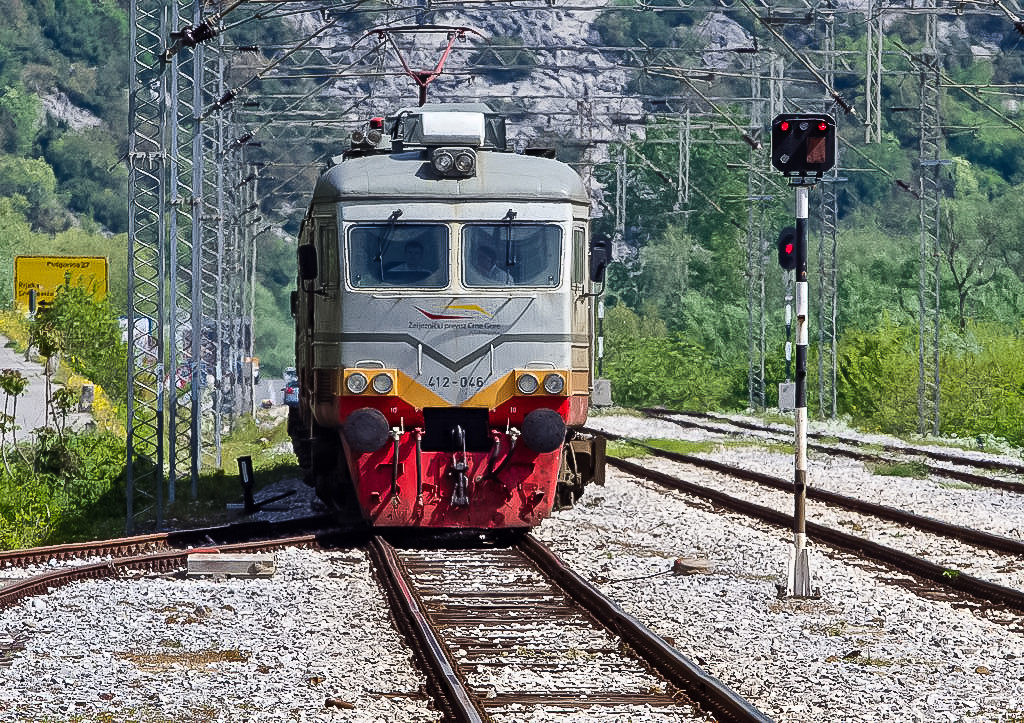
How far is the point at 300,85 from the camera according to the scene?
113438 mm

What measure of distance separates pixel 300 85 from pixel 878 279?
5532 centimetres

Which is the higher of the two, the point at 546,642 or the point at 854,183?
the point at 854,183

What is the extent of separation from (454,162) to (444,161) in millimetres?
92

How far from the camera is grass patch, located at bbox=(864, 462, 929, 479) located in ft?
81.5

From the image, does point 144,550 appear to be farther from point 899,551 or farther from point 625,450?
point 625,450

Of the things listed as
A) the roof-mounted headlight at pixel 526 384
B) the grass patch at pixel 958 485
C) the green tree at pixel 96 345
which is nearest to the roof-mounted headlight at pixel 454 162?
the roof-mounted headlight at pixel 526 384

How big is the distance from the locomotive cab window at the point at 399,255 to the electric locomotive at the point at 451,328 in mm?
13

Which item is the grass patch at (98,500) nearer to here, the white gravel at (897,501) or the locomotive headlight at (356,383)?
the locomotive headlight at (356,383)

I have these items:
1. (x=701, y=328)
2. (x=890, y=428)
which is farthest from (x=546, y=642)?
(x=701, y=328)

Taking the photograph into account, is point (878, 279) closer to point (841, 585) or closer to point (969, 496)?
point (969, 496)

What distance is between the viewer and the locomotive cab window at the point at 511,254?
1512 cm

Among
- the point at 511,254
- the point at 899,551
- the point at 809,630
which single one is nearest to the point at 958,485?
the point at 899,551

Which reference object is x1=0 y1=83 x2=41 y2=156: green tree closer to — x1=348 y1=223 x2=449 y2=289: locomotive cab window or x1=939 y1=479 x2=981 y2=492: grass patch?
x1=939 y1=479 x2=981 y2=492: grass patch

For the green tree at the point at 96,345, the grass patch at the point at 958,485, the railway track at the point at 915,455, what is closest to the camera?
the grass patch at the point at 958,485
